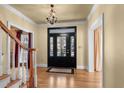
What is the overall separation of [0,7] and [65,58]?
478cm

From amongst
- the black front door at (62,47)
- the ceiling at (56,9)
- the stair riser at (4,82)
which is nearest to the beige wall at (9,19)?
the ceiling at (56,9)

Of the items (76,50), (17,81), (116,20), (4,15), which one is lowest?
(17,81)

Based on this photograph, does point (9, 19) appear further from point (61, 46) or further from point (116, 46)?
point (61, 46)

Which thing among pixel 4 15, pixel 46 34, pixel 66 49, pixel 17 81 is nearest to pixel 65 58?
pixel 66 49

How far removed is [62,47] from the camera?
8.21 meters

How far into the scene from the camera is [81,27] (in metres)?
7.87

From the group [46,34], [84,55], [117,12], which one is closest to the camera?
[117,12]

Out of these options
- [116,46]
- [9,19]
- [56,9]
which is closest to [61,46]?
[56,9]

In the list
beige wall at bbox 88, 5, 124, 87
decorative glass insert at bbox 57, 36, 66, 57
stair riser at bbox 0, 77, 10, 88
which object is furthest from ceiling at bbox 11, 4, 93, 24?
stair riser at bbox 0, 77, 10, 88

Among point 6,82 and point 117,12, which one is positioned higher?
point 117,12

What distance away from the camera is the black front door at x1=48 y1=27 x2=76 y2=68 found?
805cm

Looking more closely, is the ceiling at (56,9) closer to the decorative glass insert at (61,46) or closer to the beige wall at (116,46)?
the beige wall at (116,46)
